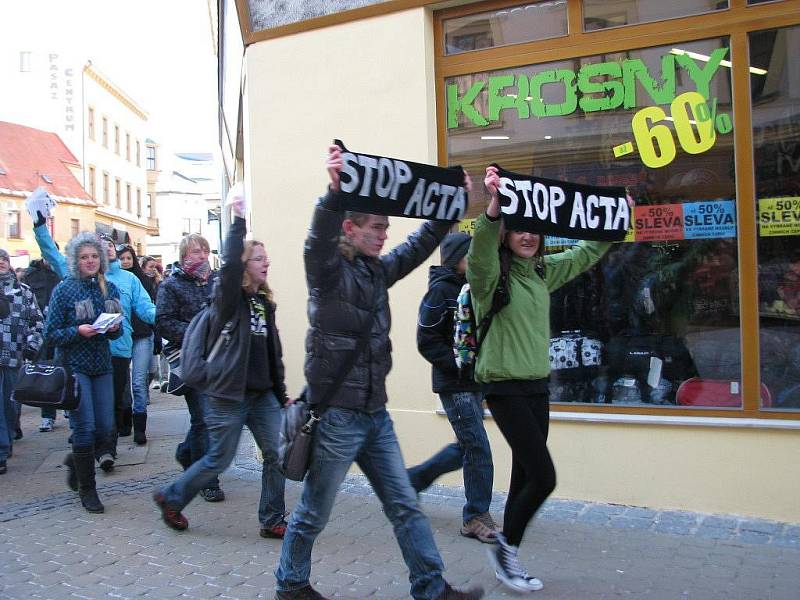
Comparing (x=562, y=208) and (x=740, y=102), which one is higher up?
(x=740, y=102)

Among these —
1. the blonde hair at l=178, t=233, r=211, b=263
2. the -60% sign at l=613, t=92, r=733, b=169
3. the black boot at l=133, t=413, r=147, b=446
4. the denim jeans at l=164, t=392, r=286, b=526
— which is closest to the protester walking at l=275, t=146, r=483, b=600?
the denim jeans at l=164, t=392, r=286, b=526

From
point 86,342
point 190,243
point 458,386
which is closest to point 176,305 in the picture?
point 190,243

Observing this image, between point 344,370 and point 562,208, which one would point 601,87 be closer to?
point 562,208

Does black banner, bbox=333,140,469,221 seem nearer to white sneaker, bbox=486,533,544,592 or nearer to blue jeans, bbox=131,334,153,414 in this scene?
white sneaker, bbox=486,533,544,592

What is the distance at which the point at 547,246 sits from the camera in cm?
658

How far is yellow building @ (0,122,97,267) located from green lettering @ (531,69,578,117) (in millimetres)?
38896

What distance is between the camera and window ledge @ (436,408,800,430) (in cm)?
557

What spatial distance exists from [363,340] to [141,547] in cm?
232

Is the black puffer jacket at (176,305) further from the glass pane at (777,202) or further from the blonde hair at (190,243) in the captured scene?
the glass pane at (777,202)

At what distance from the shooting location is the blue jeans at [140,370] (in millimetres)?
8742

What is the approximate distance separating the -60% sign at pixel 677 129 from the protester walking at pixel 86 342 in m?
3.86

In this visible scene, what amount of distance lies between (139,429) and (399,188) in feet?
18.4

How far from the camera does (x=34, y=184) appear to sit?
4569 cm

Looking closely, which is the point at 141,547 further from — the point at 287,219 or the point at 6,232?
the point at 6,232
